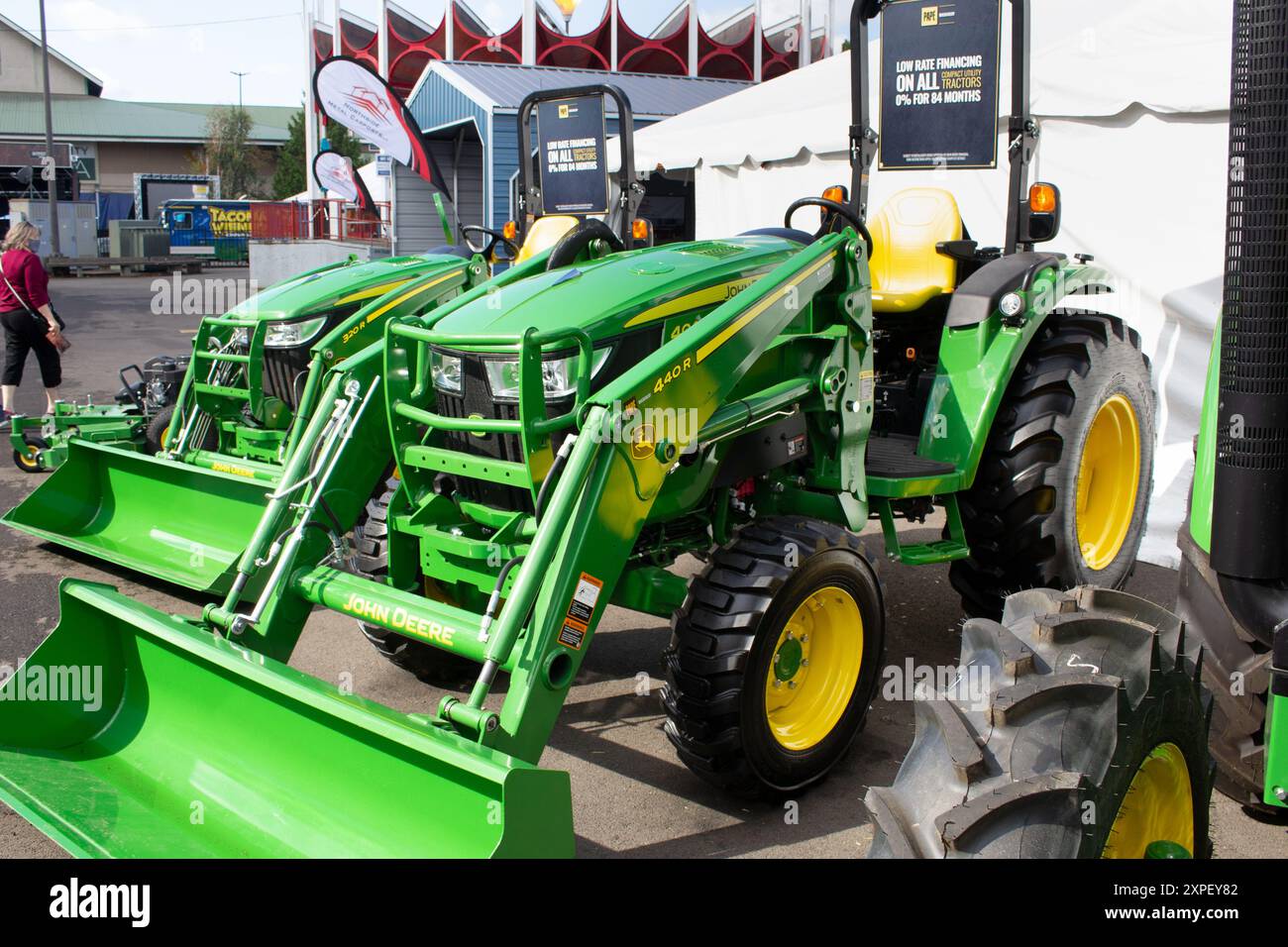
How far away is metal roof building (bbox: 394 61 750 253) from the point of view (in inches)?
851

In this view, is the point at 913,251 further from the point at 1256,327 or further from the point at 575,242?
the point at 1256,327

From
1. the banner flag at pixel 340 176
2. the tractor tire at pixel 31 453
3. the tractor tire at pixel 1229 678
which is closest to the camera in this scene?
the tractor tire at pixel 1229 678

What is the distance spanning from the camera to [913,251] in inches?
210

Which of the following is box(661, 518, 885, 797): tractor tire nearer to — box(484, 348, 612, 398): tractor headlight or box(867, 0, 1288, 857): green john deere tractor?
box(484, 348, 612, 398): tractor headlight

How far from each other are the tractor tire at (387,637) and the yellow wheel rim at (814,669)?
1315 millimetres

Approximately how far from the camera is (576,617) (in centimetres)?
333

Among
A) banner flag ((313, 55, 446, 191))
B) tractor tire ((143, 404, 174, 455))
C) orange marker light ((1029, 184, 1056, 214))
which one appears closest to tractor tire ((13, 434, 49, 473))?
tractor tire ((143, 404, 174, 455))

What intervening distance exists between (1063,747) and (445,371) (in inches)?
96.7

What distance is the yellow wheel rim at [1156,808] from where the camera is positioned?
7.90ft

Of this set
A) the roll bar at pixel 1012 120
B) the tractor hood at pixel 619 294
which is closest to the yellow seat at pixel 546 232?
the roll bar at pixel 1012 120

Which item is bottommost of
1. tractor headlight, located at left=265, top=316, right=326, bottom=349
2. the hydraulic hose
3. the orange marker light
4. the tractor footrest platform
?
the tractor footrest platform

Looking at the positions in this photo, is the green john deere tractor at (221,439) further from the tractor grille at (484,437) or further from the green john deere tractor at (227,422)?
the tractor grille at (484,437)

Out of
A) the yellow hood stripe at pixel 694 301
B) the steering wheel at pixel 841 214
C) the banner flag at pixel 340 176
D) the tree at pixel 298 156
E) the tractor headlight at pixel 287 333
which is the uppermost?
the tree at pixel 298 156
